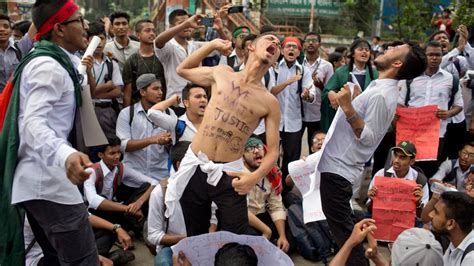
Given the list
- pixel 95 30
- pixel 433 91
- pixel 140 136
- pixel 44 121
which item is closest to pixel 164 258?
pixel 140 136

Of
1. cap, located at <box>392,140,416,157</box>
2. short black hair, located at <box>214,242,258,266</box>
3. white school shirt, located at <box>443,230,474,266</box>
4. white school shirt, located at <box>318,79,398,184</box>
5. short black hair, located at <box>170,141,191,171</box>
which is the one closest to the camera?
short black hair, located at <box>214,242,258,266</box>

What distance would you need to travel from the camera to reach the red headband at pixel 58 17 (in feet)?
8.89

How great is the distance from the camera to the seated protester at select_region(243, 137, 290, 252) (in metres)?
4.94

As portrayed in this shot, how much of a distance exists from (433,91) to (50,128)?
4699 millimetres

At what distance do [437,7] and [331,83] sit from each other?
10504mm

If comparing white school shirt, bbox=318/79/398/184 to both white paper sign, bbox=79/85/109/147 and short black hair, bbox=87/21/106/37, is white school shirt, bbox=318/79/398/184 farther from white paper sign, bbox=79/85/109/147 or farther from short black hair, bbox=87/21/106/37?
short black hair, bbox=87/21/106/37

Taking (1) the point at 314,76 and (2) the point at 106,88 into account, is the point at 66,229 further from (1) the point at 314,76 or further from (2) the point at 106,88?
(1) the point at 314,76

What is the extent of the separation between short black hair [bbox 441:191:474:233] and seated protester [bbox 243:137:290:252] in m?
1.85

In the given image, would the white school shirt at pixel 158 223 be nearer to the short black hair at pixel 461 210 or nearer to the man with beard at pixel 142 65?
the man with beard at pixel 142 65

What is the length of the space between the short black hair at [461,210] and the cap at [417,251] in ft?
1.30

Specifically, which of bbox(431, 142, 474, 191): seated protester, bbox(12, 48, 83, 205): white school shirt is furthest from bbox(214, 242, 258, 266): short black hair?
bbox(431, 142, 474, 191): seated protester

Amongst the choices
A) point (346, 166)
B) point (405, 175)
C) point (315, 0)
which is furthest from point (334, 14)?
point (346, 166)

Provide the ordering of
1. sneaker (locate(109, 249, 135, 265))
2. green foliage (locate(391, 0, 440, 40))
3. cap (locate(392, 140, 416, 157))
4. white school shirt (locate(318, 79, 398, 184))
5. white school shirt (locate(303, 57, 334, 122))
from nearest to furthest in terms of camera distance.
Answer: white school shirt (locate(318, 79, 398, 184)) → sneaker (locate(109, 249, 135, 265)) → cap (locate(392, 140, 416, 157)) → white school shirt (locate(303, 57, 334, 122)) → green foliage (locate(391, 0, 440, 40))

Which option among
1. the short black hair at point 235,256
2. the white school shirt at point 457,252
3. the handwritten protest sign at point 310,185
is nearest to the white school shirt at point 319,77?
the handwritten protest sign at point 310,185
